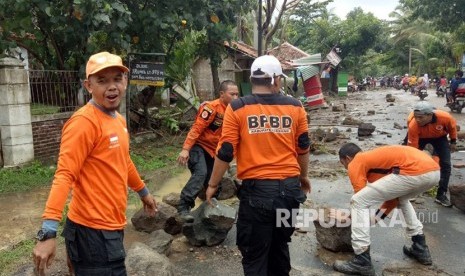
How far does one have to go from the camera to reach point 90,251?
2332 millimetres

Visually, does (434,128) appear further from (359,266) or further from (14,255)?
(14,255)

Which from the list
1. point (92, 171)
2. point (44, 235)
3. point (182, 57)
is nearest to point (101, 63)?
point (92, 171)

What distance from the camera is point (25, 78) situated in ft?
24.9

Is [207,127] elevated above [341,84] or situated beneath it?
situated beneath

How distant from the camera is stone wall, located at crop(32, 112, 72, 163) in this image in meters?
7.91

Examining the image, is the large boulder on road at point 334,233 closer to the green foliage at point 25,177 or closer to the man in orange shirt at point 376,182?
the man in orange shirt at point 376,182

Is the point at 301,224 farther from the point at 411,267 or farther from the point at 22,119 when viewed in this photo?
the point at 22,119

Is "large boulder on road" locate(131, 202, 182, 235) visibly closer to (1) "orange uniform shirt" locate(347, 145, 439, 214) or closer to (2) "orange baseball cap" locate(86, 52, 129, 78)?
(1) "orange uniform shirt" locate(347, 145, 439, 214)

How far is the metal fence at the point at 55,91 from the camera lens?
8094mm

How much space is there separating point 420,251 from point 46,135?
6.88 m

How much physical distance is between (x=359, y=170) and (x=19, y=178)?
5.75 metres

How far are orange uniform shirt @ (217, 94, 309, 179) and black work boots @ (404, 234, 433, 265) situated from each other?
1866 mm

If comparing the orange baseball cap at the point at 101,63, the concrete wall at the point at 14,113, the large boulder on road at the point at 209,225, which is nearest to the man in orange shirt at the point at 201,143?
the large boulder on road at the point at 209,225

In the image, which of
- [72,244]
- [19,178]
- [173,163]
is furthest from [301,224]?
[19,178]
